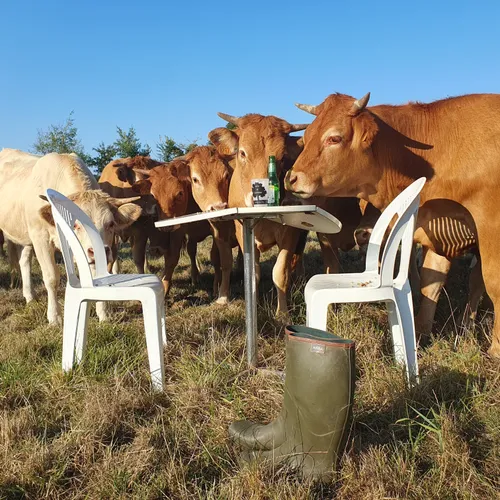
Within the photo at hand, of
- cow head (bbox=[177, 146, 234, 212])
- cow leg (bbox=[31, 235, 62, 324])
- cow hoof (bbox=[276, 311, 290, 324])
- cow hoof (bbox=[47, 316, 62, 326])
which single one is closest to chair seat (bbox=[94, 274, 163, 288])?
cow hoof (bbox=[276, 311, 290, 324])

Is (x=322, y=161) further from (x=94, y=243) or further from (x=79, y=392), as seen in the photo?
(x=79, y=392)

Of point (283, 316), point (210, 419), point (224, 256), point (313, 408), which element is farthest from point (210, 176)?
point (313, 408)

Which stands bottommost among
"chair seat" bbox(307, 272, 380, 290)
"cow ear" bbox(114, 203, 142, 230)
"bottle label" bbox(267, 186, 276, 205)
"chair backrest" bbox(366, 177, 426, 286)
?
"chair seat" bbox(307, 272, 380, 290)

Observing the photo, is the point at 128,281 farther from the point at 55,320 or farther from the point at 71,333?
the point at 55,320

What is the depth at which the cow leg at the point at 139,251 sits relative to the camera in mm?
7159

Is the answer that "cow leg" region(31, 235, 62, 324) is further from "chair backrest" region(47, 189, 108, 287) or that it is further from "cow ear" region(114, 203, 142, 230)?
"chair backrest" region(47, 189, 108, 287)

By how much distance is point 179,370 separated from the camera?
338cm

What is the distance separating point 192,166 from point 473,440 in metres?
4.83

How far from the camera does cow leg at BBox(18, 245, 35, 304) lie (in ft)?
21.0

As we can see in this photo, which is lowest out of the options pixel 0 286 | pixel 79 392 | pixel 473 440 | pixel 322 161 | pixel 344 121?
pixel 473 440

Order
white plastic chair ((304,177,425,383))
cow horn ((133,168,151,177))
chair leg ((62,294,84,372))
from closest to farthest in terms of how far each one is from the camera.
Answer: white plastic chair ((304,177,425,383))
chair leg ((62,294,84,372))
cow horn ((133,168,151,177))

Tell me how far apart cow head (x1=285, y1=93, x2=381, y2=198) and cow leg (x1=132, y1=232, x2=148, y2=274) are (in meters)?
3.59

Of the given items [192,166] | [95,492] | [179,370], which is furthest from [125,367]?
[192,166]

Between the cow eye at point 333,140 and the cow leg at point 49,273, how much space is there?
3.15 meters
